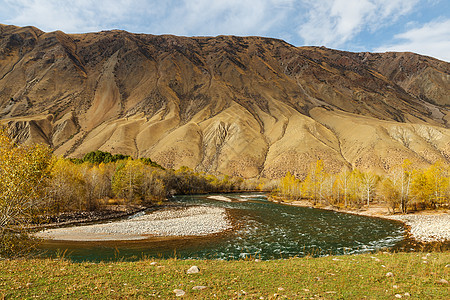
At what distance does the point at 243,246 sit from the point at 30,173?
70.8ft

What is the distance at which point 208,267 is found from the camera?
1491 centimetres

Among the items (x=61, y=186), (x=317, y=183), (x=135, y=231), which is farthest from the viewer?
(x=317, y=183)

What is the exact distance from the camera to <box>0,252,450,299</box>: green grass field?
33.0 ft

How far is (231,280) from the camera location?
40.1 ft

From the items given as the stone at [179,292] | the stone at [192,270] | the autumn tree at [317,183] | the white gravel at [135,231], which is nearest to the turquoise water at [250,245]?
the white gravel at [135,231]

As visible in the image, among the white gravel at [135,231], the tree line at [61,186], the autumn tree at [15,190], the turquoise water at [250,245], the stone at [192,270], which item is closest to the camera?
the stone at [192,270]

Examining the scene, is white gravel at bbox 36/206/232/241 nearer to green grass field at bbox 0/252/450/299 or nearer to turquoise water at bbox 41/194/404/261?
turquoise water at bbox 41/194/404/261

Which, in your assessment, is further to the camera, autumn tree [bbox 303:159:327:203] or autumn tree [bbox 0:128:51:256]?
autumn tree [bbox 303:159:327:203]

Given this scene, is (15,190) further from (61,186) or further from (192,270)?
(61,186)

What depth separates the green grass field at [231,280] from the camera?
396 inches

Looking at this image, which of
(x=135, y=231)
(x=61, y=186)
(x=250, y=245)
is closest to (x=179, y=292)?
(x=250, y=245)

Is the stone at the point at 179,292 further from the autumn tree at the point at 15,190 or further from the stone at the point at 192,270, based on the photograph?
the autumn tree at the point at 15,190

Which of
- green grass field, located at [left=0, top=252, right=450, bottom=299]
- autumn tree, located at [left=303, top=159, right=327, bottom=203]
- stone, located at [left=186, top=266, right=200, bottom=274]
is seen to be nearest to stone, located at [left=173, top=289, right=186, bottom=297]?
green grass field, located at [left=0, top=252, right=450, bottom=299]

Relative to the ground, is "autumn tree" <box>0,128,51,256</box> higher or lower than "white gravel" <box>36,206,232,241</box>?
higher
